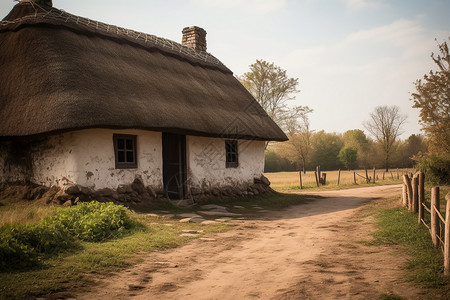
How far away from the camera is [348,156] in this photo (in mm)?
49875

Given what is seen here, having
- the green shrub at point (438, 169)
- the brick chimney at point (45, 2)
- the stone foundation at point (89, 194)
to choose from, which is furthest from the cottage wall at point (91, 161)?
the green shrub at point (438, 169)

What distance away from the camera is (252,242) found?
617cm

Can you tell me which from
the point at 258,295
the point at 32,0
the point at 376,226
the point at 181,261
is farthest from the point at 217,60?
the point at 258,295

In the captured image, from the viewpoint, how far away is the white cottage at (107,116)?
8492 millimetres

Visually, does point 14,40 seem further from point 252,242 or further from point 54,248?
point 252,242

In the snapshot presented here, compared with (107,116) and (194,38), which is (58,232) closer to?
(107,116)

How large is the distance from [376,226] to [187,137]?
620cm

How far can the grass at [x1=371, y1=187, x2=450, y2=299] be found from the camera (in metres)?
3.66

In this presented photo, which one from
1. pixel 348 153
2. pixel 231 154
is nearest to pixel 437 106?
pixel 231 154

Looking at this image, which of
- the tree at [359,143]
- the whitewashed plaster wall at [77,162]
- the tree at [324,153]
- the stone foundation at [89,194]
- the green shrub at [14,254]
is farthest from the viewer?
the tree at [324,153]

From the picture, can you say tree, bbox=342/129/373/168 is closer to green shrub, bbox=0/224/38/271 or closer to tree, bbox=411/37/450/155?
tree, bbox=411/37/450/155

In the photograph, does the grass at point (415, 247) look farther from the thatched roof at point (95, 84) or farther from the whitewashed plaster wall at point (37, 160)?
the whitewashed plaster wall at point (37, 160)

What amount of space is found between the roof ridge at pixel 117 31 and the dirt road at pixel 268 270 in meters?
8.09

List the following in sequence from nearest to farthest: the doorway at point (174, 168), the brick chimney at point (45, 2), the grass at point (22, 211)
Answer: the grass at point (22, 211) → the brick chimney at point (45, 2) → the doorway at point (174, 168)
